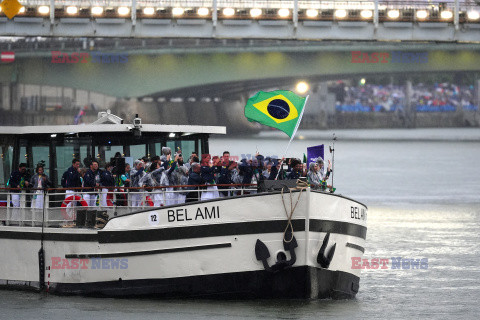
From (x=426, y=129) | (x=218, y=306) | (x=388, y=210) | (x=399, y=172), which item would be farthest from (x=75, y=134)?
(x=426, y=129)

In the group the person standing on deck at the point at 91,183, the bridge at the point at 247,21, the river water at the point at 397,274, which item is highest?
the bridge at the point at 247,21

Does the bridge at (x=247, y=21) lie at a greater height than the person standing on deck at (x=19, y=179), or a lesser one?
greater

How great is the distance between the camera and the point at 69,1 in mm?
67562

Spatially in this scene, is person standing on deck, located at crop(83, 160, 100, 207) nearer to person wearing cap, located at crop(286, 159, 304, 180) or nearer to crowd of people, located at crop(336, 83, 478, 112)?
person wearing cap, located at crop(286, 159, 304, 180)

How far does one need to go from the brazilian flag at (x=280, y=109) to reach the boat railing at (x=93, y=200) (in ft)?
3.99

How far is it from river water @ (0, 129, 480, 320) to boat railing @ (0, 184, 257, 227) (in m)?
1.44

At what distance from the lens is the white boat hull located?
17.7m

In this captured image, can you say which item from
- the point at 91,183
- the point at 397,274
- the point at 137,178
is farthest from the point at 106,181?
the point at 397,274

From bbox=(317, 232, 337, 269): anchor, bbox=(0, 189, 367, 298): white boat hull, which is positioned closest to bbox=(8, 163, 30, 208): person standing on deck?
bbox=(0, 189, 367, 298): white boat hull

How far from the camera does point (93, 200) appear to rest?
783 inches

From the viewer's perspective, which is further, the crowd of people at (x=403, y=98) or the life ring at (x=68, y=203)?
the crowd of people at (x=403, y=98)

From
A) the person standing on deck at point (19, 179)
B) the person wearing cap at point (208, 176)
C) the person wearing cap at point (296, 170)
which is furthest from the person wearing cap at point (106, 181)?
the person wearing cap at point (296, 170)

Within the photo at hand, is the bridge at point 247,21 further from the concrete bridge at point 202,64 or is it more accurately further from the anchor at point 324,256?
the anchor at point 324,256

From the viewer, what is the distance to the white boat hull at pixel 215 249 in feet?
58.1
